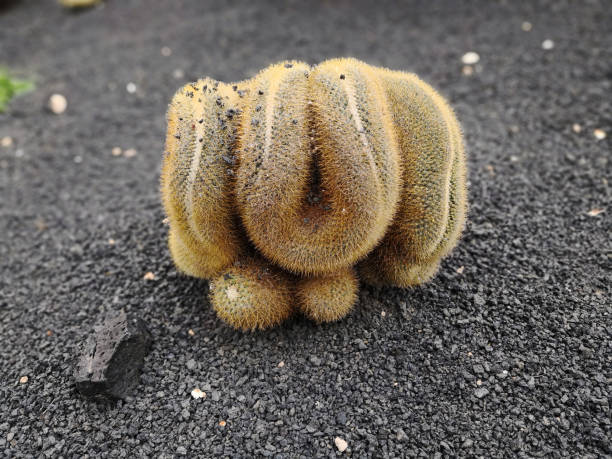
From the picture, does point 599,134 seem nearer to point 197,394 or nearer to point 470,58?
point 470,58

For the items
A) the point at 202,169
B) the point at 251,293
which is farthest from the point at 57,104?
the point at 251,293

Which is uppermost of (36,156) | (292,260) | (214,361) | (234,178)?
(234,178)

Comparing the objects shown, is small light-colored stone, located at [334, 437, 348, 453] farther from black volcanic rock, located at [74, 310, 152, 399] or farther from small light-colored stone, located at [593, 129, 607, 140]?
small light-colored stone, located at [593, 129, 607, 140]

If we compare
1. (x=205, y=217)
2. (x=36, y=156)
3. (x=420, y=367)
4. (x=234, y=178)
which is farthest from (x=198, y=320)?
(x=36, y=156)

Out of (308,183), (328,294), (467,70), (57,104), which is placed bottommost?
(57,104)

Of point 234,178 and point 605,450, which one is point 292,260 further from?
point 605,450

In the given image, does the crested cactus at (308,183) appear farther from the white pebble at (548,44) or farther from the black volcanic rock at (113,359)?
the white pebble at (548,44)

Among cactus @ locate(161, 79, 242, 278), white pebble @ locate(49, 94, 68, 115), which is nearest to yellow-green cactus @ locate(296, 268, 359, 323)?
cactus @ locate(161, 79, 242, 278)
